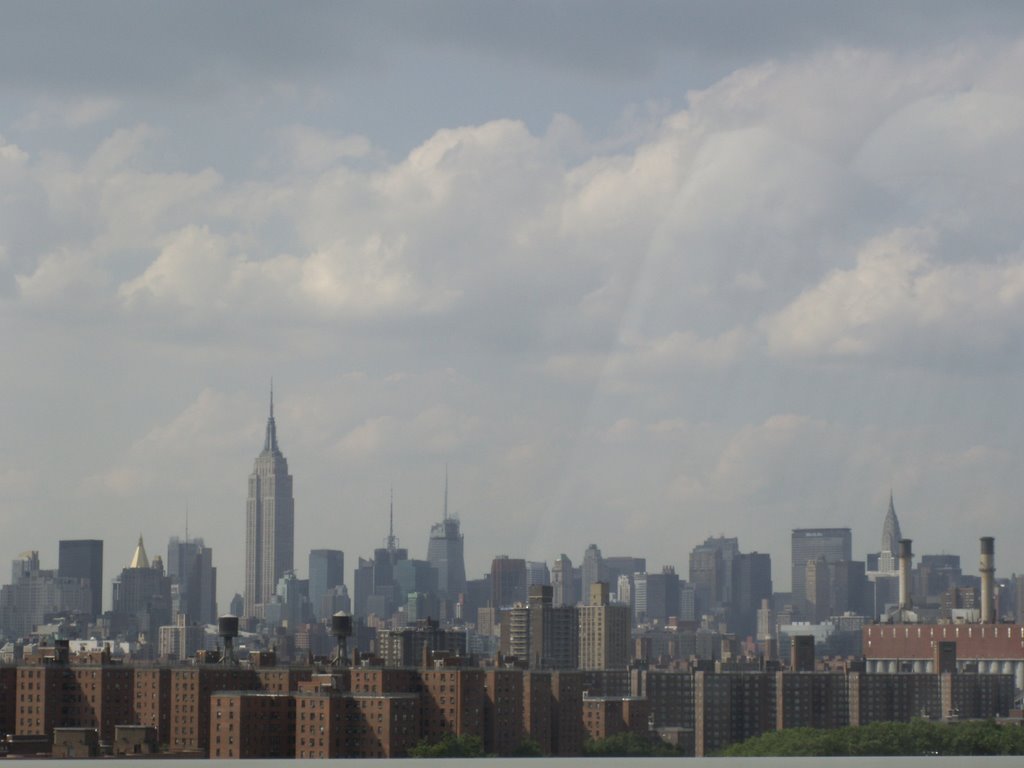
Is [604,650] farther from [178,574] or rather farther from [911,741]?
[911,741]

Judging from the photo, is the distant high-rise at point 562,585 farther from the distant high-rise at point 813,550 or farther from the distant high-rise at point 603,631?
the distant high-rise at point 813,550

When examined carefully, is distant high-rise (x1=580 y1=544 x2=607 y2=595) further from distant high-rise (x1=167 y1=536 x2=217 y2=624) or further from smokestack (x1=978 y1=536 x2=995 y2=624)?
distant high-rise (x1=167 y1=536 x2=217 y2=624)

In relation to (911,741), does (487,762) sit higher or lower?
higher

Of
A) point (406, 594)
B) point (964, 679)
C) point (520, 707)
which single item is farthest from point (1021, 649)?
point (520, 707)

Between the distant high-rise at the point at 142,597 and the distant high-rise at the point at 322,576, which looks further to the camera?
the distant high-rise at the point at 142,597

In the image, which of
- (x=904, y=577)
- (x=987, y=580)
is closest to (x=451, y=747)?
(x=987, y=580)

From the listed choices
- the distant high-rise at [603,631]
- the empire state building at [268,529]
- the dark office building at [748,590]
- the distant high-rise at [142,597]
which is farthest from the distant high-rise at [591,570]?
the distant high-rise at [142,597]

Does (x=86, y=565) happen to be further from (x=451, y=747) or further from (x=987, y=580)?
(x=451, y=747)
